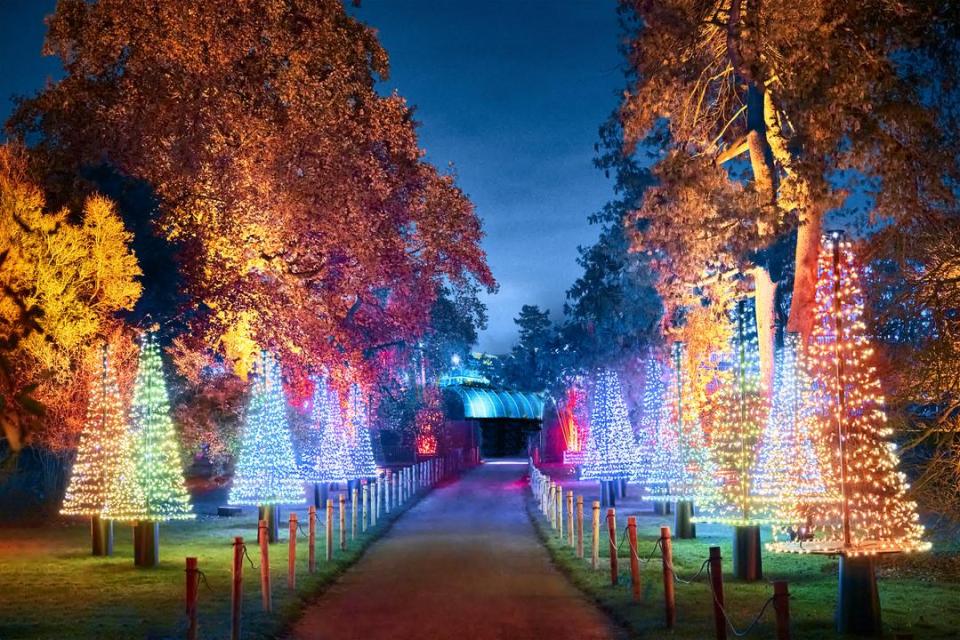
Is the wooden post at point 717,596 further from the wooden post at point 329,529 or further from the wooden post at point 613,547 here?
the wooden post at point 329,529

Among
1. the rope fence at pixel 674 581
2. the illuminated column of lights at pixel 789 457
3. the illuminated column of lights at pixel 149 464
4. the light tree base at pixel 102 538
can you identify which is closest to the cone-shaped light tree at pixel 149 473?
the illuminated column of lights at pixel 149 464

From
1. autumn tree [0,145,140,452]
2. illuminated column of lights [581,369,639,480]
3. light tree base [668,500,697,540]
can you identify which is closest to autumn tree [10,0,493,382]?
autumn tree [0,145,140,452]

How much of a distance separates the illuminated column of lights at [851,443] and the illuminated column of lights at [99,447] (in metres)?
12.8

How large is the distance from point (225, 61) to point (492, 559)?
1564cm

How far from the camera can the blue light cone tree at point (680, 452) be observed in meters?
22.0

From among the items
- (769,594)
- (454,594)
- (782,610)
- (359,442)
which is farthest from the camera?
(359,442)

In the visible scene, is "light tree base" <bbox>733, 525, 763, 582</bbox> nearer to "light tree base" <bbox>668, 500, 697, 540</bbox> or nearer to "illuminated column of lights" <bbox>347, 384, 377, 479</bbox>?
"light tree base" <bbox>668, 500, 697, 540</bbox>

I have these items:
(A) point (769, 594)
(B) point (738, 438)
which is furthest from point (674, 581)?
(B) point (738, 438)

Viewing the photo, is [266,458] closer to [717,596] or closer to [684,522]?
[684,522]

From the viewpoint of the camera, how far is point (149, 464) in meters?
19.3

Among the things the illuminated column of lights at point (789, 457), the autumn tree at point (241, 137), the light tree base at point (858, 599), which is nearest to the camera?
the light tree base at point (858, 599)

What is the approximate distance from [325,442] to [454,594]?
1901 centimetres

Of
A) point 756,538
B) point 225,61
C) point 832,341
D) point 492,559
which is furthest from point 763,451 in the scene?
A: point 225,61

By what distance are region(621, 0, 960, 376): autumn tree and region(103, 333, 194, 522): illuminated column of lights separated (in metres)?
10.9
